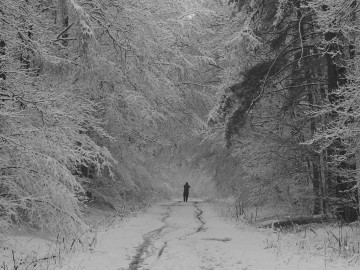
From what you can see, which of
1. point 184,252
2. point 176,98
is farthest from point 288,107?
point 176,98

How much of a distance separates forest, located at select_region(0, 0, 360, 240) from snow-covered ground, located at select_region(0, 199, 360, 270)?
1299mm

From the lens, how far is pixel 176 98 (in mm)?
18250

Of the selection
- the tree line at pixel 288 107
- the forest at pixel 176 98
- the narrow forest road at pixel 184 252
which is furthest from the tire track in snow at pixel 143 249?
the tree line at pixel 288 107

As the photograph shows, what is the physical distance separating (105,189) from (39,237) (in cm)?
862

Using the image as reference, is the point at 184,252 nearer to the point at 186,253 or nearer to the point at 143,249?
the point at 186,253

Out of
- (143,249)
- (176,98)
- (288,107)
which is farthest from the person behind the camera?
(176,98)

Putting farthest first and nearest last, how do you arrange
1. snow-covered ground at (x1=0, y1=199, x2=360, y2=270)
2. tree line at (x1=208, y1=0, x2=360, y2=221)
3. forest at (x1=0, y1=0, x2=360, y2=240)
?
tree line at (x1=208, y1=0, x2=360, y2=221), forest at (x1=0, y1=0, x2=360, y2=240), snow-covered ground at (x1=0, y1=199, x2=360, y2=270)

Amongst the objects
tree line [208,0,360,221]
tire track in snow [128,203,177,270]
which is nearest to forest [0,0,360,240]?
tree line [208,0,360,221]

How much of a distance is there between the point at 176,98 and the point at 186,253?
36.4 ft

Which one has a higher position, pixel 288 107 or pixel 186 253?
pixel 288 107

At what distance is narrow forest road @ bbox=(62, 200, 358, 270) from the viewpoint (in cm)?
693

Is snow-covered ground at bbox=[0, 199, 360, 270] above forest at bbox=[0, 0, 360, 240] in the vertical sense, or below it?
below

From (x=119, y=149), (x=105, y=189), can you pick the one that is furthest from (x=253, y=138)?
(x=105, y=189)

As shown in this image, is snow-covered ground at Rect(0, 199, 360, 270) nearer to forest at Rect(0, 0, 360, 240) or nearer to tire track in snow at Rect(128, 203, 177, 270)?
tire track in snow at Rect(128, 203, 177, 270)
